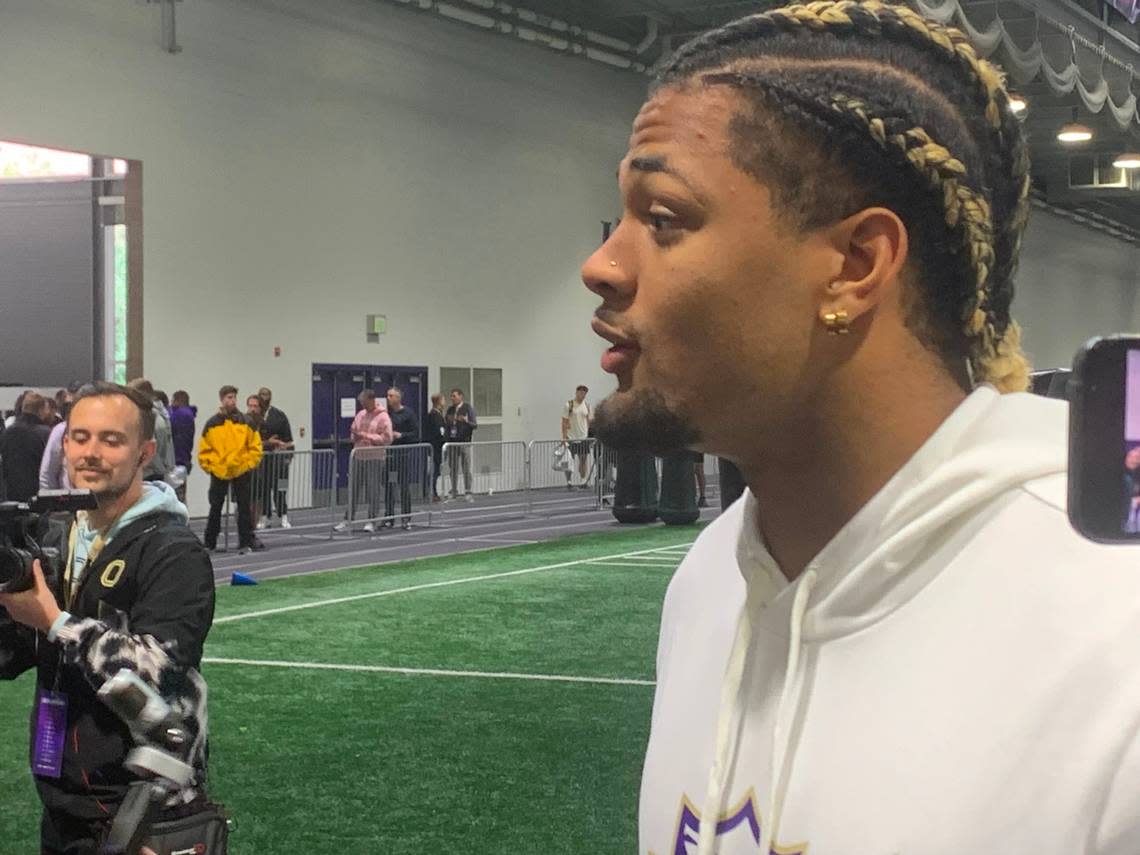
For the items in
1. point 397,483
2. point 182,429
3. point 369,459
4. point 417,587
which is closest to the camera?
point 417,587

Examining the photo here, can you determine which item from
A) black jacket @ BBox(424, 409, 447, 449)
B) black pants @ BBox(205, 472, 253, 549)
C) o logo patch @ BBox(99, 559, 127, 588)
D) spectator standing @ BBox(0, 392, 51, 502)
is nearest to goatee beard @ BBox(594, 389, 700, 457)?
o logo patch @ BBox(99, 559, 127, 588)

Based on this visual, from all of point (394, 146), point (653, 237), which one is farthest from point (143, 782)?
point (394, 146)

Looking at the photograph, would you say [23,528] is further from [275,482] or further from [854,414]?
[275,482]

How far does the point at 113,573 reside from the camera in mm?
3643

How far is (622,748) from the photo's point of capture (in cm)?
739

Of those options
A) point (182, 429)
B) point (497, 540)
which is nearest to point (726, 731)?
point (497, 540)

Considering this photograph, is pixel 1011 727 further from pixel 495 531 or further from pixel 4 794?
pixel 495 531

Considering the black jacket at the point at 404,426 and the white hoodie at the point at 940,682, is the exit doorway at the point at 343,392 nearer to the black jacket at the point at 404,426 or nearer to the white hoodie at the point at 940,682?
the black jacket at the point at 404,426

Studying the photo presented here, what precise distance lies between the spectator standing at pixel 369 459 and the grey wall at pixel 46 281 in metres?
6.51

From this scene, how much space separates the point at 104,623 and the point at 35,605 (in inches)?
6.9

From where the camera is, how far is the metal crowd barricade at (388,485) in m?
18.3

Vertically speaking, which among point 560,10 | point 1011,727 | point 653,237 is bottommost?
point 1011,727

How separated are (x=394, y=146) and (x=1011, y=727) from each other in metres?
24.4

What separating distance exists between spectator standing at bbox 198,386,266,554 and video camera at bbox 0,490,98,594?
13.2 metres
